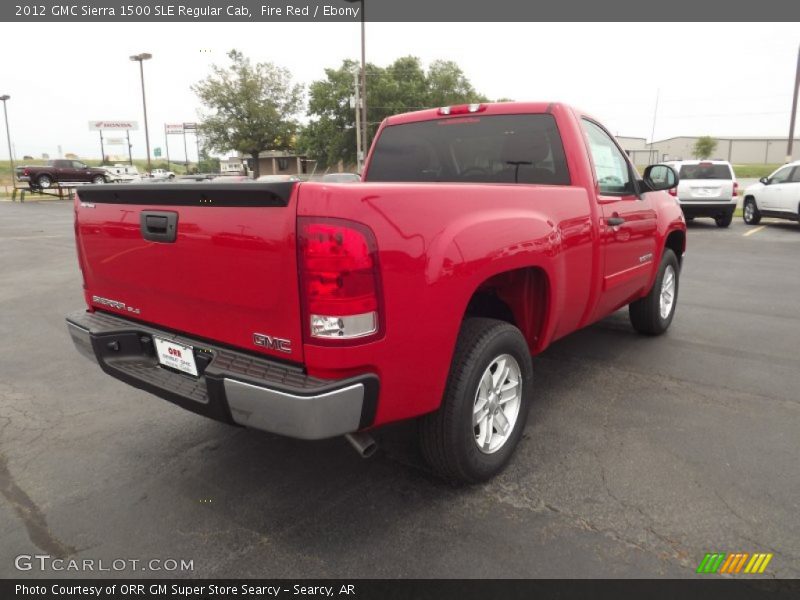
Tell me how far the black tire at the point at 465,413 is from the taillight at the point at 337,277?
2.08ft

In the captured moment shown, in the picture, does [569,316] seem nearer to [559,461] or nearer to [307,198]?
[559,461]

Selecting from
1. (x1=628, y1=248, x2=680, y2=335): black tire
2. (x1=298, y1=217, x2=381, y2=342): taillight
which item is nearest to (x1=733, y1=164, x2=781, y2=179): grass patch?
(x1=628, y1=248, x2=680, y2=335): black tire

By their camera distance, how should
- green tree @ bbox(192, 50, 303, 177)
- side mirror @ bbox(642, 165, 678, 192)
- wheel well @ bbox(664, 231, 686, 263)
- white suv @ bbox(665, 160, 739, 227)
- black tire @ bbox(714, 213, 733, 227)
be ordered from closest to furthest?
side mirror @ bbox(642, 165, 678, 192)
wheel well @ bbox(664, 231, 686, 263)
white suv @ bbox(665, 160, 739, 227)
black tire @ bbox(714, 213, 733, 227)
green tree @ bbox(192, 50, 303, 177)

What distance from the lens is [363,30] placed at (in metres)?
28.2

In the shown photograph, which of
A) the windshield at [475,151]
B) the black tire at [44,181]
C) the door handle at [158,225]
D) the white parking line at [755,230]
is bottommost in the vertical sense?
the white parking line at [755,230]

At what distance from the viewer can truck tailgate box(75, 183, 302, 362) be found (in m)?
2.08

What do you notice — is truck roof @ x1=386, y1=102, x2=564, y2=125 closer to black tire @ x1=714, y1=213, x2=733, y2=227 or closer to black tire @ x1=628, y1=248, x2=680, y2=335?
black tire @ x1=628, y1=248, x2=680, y2=335

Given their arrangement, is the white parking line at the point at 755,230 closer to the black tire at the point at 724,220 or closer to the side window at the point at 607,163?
the black tire at the point at 724,220

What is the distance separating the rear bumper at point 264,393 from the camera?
2.01 meters

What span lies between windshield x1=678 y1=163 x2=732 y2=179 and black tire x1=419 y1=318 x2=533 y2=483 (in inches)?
548

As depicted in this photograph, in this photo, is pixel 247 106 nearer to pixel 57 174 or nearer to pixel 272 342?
pixel 57 174

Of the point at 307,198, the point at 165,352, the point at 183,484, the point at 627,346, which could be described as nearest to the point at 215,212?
the point at 307,198
